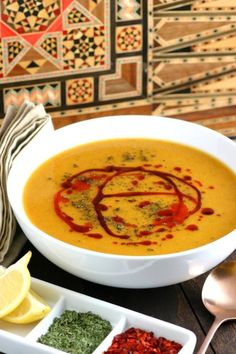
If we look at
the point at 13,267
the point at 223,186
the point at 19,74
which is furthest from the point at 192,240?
the point at 19,74

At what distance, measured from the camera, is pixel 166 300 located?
179 centimetres

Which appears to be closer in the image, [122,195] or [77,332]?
[77,332]

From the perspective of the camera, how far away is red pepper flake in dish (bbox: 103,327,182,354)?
1.58m

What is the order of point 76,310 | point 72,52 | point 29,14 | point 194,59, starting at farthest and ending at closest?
point 194,59 → point 72,52 → point 29,14 → point 76,310

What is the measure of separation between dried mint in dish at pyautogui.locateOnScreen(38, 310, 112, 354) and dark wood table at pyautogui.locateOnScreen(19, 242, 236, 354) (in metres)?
0.12

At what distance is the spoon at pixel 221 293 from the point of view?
170 cm

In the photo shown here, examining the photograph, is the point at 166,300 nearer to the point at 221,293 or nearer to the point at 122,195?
the point at 221,293

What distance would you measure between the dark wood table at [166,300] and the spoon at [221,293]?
0.08ft

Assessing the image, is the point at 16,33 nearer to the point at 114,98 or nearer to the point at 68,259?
the point at 114,98

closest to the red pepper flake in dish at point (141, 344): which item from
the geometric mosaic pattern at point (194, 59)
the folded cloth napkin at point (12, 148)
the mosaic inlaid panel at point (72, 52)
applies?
the folded cloth napkin at point (12, 148)

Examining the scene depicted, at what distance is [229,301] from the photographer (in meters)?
1.74

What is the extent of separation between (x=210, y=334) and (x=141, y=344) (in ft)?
0.46

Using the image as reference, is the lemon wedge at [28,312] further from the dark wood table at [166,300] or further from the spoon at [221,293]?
the spoon at [221,293]

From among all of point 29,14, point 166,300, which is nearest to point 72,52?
point 29,14
